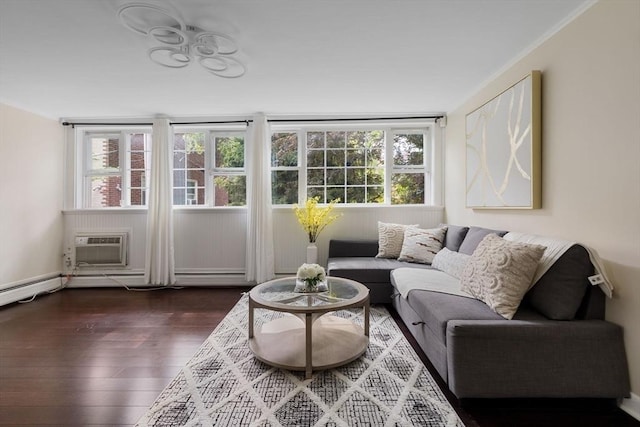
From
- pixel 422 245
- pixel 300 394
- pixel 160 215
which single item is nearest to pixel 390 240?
pixel 422 245

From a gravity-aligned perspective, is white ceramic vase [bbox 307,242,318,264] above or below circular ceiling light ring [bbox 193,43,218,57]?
below

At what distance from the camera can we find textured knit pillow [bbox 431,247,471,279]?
8.30ft

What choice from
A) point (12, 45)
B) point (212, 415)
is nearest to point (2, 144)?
point (12, 45)

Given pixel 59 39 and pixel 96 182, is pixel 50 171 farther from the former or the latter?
pixel 59 39

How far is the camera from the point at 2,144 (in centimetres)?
319

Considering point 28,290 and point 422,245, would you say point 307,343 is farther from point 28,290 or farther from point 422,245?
point 28,290

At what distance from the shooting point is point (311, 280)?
2.13 meters

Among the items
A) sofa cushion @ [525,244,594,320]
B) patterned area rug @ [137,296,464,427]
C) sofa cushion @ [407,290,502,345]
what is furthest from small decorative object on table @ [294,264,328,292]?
sofa cushion @ [525,244,594,320]

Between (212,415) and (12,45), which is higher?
(12,45)

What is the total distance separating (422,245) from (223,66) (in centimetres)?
272

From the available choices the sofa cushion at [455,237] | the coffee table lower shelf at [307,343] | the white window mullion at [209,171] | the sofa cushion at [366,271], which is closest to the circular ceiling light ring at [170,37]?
the white window mullion at [209,171]

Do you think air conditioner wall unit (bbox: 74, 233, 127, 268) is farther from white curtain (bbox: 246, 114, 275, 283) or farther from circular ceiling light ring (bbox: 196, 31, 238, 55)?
circular ceiling light ring (bbox: 196, 31, 238, 55)

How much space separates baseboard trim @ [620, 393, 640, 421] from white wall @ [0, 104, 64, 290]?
5.43m

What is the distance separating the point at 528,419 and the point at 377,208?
270cm
